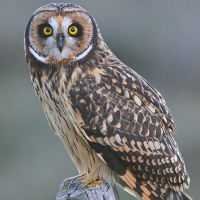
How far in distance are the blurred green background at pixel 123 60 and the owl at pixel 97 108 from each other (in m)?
3.13

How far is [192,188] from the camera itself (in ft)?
40.8

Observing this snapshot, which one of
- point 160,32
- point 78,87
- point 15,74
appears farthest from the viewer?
point 160,32

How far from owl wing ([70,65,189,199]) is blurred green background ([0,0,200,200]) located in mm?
3122

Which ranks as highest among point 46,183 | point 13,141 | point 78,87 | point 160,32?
point 160,32

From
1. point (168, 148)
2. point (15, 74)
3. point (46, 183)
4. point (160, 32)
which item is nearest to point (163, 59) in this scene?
point (160, 32)

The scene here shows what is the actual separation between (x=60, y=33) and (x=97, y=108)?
0.59 meters

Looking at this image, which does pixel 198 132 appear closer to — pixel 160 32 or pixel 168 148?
pixel 160 32

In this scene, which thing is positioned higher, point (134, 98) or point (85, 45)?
point (85, 45)

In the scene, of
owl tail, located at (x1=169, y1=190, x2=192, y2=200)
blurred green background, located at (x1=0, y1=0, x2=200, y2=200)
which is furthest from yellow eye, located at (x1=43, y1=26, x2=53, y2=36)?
blurred green background, located at (x1=0, y1=0, x2=200, y2=200)

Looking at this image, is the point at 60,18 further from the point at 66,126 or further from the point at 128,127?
the point at 128,127

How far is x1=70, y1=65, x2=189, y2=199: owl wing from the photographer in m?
7.84

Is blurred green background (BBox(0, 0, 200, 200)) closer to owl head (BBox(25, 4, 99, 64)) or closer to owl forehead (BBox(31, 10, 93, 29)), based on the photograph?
owl head (BBox(25, 4, 99, 64))

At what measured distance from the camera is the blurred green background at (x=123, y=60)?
1312cm

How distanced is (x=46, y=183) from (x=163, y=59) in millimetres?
3720
